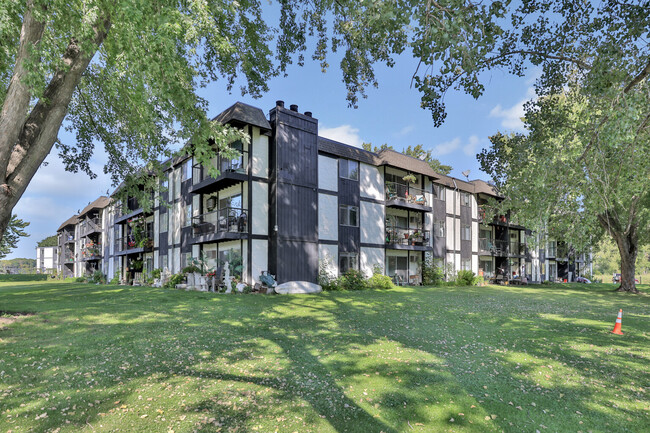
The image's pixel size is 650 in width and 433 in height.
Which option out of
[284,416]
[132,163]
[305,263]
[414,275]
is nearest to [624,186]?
[284,416]

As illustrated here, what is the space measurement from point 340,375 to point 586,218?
7.83 metres

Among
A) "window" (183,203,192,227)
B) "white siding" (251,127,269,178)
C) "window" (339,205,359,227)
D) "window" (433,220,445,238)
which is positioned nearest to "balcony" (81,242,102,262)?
"window" (183,203,192,227)

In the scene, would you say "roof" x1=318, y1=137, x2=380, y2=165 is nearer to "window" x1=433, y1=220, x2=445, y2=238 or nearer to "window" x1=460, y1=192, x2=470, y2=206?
"window" x1=433, y1=220, x2=445, y2=238

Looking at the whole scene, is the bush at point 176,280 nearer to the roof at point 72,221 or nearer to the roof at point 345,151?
the roof at point 345,151

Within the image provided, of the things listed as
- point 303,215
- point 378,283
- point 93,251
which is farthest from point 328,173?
point 93,251

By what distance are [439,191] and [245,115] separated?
19031mm

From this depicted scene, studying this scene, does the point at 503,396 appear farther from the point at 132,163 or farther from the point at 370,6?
the point at 132,163

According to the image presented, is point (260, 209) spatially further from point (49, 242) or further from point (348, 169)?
point (49, 242)

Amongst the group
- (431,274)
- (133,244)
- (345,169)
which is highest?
(345,169)

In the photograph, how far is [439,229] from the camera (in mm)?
30219

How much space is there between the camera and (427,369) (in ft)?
19.9

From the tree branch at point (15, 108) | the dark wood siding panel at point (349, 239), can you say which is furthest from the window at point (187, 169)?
the tree branch at point (15, 108)

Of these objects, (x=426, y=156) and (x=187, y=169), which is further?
(x=426, y=156)

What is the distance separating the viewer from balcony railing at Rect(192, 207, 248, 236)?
62.7 feet
